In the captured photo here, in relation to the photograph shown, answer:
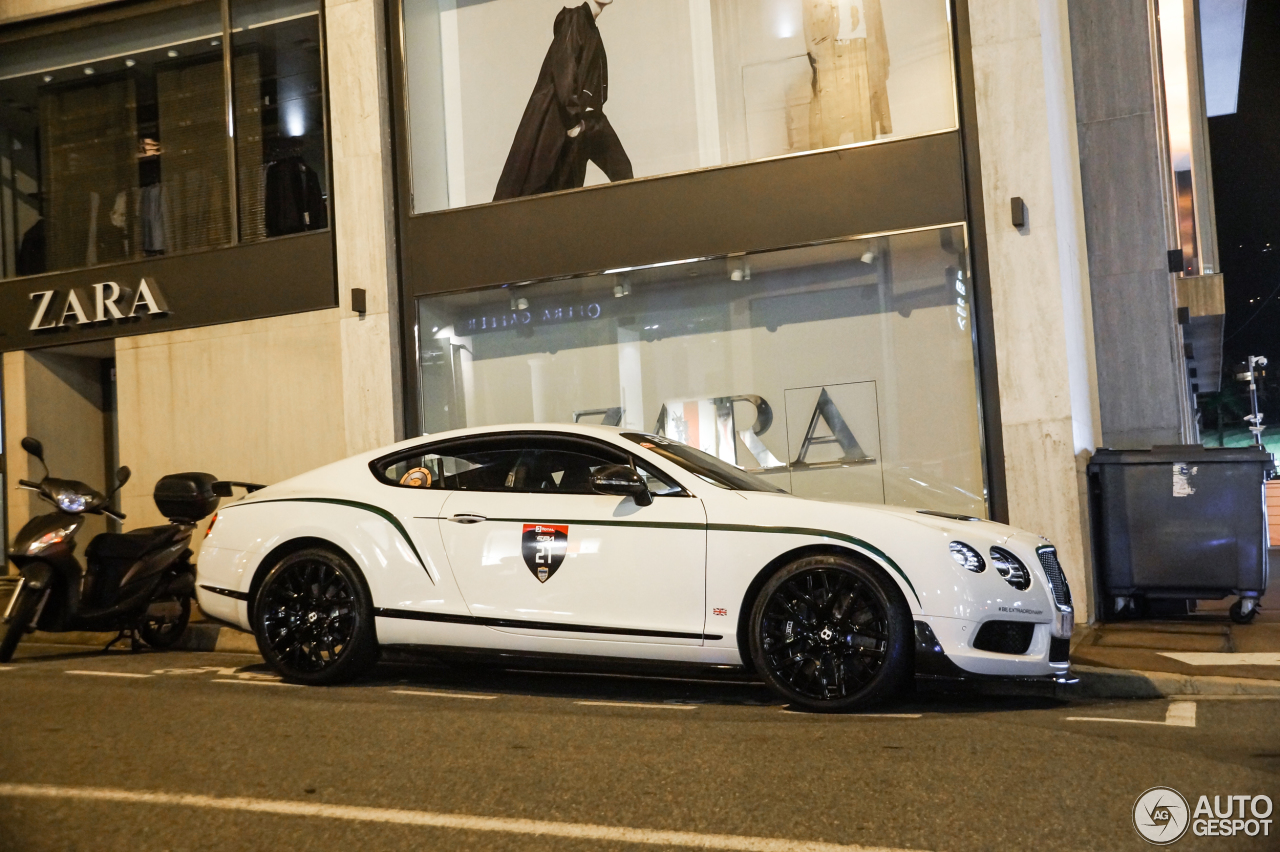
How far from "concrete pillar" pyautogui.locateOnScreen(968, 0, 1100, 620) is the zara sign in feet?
27.3

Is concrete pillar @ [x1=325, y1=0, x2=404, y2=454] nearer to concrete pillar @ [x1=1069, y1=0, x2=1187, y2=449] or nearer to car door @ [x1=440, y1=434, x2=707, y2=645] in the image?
car door @ [x1=440, y1=434, x2=707, y2=645]

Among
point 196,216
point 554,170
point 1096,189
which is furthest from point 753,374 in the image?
point 196,216

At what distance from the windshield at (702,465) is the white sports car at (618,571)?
0.07 ft

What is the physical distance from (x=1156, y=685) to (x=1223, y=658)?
3.32ft

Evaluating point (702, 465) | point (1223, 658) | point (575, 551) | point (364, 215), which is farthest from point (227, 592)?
point (1223, 658)

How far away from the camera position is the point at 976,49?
9477 mm

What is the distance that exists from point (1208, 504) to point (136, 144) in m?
11.5

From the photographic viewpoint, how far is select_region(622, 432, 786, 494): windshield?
6.20m

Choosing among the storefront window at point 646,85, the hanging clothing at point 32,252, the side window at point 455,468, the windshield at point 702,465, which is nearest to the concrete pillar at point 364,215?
the storefront window at point 646,85

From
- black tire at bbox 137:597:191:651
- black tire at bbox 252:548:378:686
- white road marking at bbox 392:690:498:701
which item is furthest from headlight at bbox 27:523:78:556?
white road marking at bbox 392:690:498:701

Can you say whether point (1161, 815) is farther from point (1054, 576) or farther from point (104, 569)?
point (104, 569)

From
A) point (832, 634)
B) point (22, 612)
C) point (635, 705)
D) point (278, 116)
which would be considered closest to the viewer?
point (832, 634)

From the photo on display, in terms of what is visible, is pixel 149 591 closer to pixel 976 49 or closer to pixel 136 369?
pixel 136 369

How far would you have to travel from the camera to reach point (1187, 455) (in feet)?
29.5
